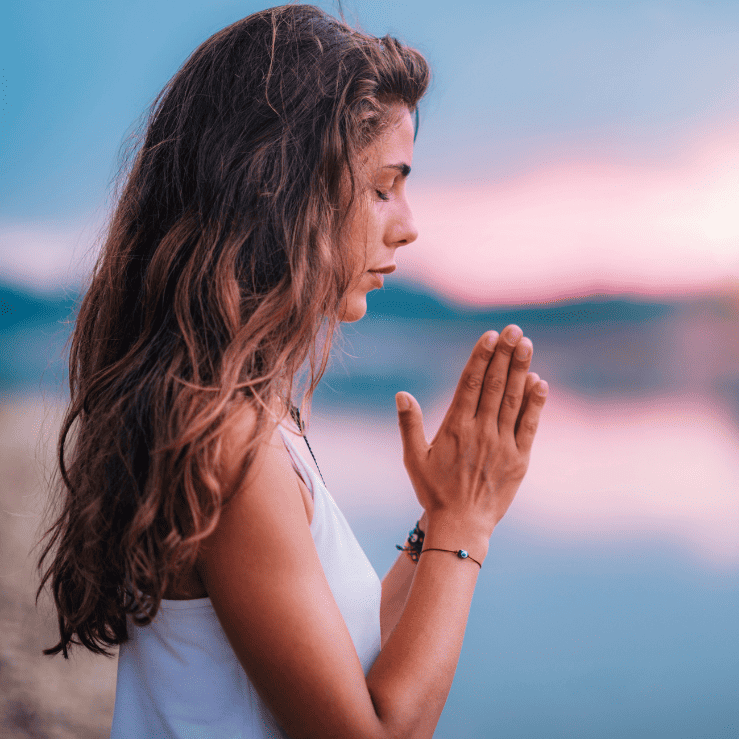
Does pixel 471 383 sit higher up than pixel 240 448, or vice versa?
pixel 471 383

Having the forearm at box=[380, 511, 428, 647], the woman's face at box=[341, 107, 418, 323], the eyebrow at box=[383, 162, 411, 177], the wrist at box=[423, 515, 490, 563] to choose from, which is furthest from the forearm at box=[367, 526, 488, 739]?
the eyebrow at box=[383, 162, 411, 177]

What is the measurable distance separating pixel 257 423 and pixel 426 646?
286mm

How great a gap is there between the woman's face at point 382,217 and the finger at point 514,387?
0.21m

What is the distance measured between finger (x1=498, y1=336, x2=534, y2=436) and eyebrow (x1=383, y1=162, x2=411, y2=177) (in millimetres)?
256

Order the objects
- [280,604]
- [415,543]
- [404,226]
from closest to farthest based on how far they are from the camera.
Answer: [280,604]
[404,226]
[415,543]

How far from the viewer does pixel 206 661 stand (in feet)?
1.83

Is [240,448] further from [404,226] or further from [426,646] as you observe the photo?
[404,226]

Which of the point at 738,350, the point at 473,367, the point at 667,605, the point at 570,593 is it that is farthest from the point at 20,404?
the point at 738,350

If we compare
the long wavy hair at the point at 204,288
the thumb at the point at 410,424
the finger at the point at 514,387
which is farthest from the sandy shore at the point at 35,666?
the finger at the point at 514,387

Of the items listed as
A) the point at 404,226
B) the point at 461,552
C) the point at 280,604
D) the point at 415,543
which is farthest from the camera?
the point at 415,543

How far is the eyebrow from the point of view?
693 mm

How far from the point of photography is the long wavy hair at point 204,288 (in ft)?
1.60

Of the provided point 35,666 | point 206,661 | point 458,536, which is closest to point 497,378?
point 458,536

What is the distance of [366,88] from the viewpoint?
0.67 metres
